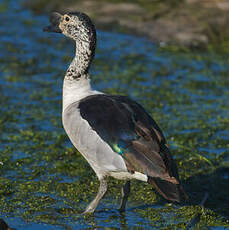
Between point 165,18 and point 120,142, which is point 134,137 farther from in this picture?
point 165,18

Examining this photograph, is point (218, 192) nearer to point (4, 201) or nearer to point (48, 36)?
point (4, 201)

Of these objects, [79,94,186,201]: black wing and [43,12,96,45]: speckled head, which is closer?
[79,94,186,201]: black wing

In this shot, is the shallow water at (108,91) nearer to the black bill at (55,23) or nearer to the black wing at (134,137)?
the black wing at (134,137)

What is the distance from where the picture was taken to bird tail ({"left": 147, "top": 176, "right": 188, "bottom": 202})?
211 inches

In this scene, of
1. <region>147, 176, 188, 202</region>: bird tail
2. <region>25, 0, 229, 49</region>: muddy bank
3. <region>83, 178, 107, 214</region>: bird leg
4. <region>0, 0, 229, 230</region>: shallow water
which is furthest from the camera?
<region>25, 0, 229, 49</region>: muddy bank

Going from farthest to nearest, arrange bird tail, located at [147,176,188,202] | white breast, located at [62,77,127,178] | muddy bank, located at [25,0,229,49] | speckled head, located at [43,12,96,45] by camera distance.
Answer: muddy bank, located at [25,0,229,49], speckled head, located at [43,12,96,45], white breast, located at [62,77,127,178], bird tail, located at [147,176,188,202]

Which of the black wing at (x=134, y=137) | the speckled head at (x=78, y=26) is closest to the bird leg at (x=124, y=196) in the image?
the black wing at (x=134, y=137)

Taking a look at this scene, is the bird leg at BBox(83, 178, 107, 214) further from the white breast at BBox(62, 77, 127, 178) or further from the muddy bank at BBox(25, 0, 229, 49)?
the muddy bank at BBox(25, 0, 229, 49)

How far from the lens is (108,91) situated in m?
9.89

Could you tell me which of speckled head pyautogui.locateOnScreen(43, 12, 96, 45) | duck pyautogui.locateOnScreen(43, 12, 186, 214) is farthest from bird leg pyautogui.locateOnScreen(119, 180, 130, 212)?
speckled head pyautogui.locateOnScreen(43, 12, 96, 45)

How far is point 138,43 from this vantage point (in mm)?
12172

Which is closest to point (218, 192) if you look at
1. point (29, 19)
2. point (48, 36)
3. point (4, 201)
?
point (4, 201)

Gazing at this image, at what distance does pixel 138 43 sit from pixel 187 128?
4050 millimetres

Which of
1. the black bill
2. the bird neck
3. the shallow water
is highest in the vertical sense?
the black bill
